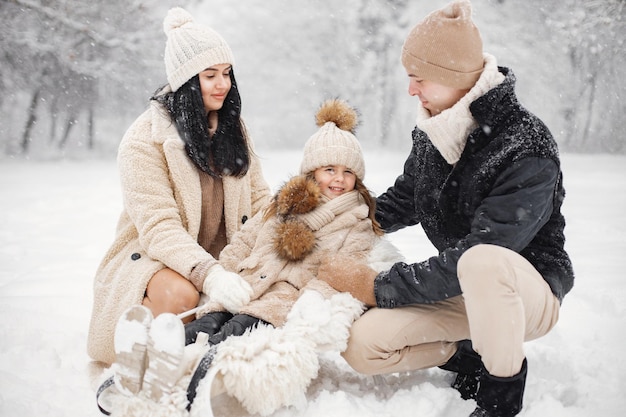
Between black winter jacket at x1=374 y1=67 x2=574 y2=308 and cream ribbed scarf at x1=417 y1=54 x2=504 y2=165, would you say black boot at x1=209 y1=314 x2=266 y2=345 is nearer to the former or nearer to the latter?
black winter jacket at x1=374 y1=67 x2=574 y2=308

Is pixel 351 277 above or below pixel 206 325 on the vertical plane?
above

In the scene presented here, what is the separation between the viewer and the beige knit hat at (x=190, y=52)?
279 centimetres

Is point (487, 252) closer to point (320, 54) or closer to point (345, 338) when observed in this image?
point (345, 338)

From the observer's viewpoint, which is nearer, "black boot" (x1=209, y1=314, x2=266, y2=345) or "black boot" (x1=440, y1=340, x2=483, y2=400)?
"black boot" (x1=209, y1=314, x2=266, y2=345)

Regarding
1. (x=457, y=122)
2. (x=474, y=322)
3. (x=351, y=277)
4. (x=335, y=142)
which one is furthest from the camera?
(x=335, y=142)

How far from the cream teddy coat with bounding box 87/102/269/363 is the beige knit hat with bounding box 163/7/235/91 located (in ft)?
0.67

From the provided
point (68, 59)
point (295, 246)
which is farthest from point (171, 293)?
point (68, 59)

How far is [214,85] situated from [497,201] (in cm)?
151

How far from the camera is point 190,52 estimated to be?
2.79 m

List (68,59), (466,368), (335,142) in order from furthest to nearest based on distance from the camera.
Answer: (68,59), (335,142), (466,368)

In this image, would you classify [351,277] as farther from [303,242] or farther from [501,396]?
[501,396]

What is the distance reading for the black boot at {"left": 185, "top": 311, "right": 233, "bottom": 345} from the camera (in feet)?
7.41

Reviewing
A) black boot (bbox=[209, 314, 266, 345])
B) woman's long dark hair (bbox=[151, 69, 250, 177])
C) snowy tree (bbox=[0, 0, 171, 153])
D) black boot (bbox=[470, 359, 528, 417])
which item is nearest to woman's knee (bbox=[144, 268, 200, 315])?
black boot (bbox=[209, 314, 266, 345])

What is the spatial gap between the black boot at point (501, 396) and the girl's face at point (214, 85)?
70.2 inches
